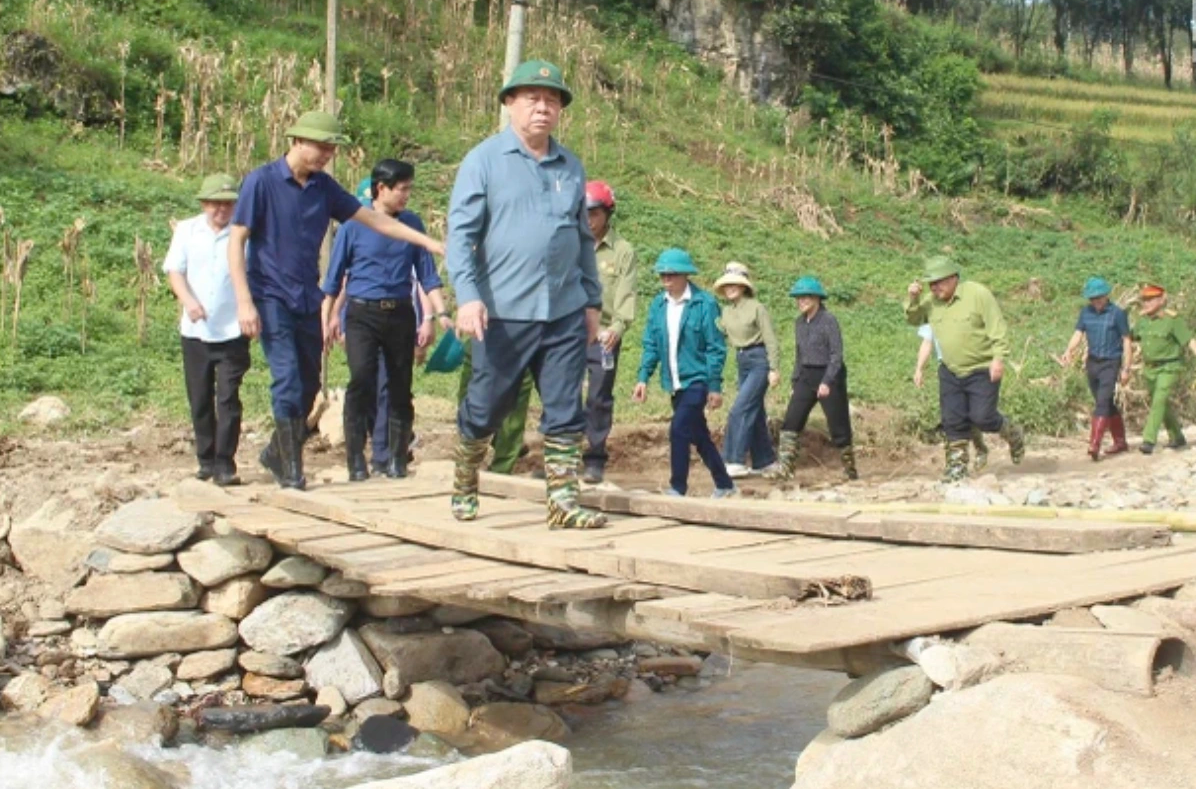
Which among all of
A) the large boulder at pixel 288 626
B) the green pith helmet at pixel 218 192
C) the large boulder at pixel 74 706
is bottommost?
the large boulder at pixel 74 706

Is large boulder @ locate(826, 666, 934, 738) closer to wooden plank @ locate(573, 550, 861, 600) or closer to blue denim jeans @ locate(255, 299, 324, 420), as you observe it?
wooden plank @ locate(573, 550, 861, 600)

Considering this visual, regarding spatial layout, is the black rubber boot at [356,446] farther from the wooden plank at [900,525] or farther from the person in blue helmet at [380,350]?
the wooden plank at [900,525]

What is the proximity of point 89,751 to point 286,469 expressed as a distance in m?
1.86

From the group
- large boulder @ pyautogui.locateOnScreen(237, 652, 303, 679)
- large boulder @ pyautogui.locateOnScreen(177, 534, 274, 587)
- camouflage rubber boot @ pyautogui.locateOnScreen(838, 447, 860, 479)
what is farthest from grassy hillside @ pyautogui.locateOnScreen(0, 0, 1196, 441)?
large boulder @ pyautogui.locateOnScreen(237, 652, 303, 679)

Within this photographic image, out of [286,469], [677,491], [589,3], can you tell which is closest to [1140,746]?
[286,469]

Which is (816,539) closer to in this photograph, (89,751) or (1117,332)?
(89,751)

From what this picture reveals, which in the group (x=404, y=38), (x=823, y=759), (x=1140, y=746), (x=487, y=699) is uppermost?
(x=404, y=38)

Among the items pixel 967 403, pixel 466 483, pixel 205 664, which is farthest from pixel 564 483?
pixel 967 403

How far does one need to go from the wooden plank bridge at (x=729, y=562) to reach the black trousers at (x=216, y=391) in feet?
1.36

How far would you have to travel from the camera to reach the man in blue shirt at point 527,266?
261 inches

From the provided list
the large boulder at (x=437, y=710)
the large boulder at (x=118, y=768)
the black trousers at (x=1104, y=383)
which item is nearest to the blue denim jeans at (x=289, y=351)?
the large boulder at (x=437, y=710)

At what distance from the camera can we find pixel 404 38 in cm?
2578

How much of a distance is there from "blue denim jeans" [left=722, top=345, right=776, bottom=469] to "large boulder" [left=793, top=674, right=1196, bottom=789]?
6.91m

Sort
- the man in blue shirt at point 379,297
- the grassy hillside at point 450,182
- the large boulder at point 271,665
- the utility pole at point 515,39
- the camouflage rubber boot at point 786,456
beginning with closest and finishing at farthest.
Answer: the large boulder at point 271,665, the man in blue shirt at point 379,297, the camouflage rubber boot at point 786,456, the utility pole at point 515,39, the grassy hillside at point 450,182
